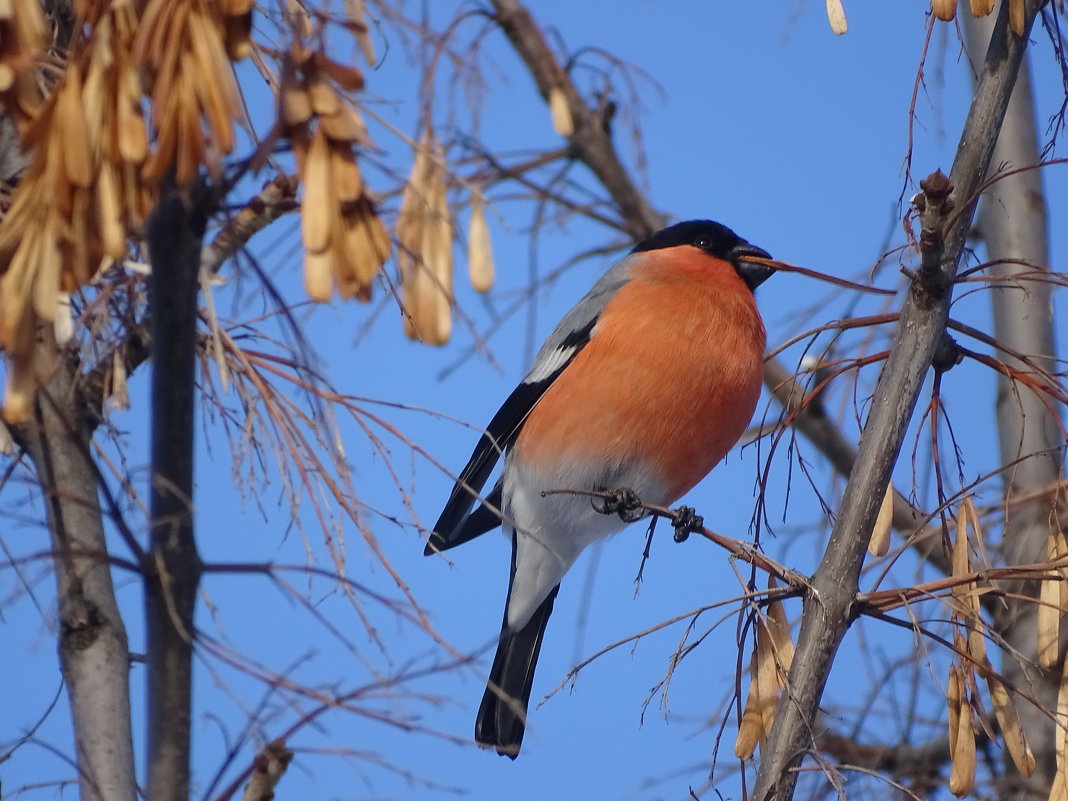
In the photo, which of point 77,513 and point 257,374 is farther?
point 257,374

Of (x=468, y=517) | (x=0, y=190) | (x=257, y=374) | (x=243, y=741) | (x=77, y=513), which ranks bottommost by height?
(x=243, y=741)

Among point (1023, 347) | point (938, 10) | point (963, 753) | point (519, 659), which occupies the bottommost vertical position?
point (963, 753)

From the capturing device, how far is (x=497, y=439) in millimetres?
2873

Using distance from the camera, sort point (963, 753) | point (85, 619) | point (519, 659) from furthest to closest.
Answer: point (519, 659), point (963, 753), point (85, 619)

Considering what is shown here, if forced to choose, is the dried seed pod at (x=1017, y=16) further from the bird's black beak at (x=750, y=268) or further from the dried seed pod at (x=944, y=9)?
the bird's black beak at (x=750, y=268)

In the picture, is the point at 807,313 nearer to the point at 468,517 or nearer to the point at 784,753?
the point at 468,517

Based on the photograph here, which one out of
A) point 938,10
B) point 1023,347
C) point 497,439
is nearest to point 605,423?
point 497,439

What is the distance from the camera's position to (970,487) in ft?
4.94

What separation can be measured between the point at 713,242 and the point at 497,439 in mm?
761

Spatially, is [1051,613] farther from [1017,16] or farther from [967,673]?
[1017,16]

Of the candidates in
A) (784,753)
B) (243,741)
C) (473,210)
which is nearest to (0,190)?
(473,210)

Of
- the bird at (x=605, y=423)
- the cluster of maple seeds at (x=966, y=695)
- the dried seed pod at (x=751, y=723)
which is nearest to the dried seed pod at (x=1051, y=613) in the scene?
the cluster of maple seeds at (x=966, y=695)

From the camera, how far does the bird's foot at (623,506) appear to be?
8.41 ft

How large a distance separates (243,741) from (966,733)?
838 millimetres
